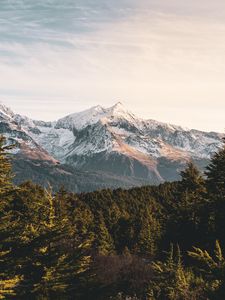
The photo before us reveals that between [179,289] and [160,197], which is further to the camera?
[160,197]

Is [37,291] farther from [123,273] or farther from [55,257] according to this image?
[123,273]

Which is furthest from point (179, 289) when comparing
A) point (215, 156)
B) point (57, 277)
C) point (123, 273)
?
point (123, 273)

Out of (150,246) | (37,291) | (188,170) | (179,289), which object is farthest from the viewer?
(150,246)

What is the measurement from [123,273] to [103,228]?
3267 cm

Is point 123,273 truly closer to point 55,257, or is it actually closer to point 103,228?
point 55,257

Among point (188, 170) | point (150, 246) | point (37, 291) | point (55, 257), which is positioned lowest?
point (150, 246)

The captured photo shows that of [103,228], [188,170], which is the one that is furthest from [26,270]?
[103,228]

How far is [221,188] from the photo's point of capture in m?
30.1

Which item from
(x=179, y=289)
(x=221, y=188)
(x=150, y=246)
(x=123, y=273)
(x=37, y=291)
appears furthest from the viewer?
(x=150, y=246)

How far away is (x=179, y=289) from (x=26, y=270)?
8551 millimetres

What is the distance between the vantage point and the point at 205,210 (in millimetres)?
30875

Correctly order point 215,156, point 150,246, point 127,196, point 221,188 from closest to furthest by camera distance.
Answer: point 221,188
point 215,156
point 150,246
point 127,196

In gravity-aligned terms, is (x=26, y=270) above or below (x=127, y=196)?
above

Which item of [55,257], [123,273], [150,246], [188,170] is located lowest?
[150,246]
